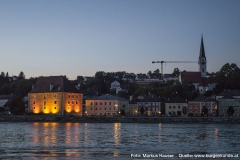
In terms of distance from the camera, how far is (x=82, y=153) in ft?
110

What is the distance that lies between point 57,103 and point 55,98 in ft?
4.73

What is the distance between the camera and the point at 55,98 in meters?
110

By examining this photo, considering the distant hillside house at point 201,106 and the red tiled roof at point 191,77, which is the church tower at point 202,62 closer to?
the red tiled roof at point 191,77

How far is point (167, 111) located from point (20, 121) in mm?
38297

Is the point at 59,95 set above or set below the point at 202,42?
below

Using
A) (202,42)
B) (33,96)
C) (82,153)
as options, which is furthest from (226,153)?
(202,42)

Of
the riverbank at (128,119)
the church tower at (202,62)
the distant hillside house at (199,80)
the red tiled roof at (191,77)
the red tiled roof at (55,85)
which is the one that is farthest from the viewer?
the church tower at (202,62)

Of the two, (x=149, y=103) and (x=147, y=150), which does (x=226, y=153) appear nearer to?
(x=147, y=150)

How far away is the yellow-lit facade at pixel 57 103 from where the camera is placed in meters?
109

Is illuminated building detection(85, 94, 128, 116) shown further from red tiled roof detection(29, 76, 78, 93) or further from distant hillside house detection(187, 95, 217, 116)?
distant hillside house detection(187, 95, 217, 116)

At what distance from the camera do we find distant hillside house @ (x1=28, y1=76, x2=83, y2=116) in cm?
10944

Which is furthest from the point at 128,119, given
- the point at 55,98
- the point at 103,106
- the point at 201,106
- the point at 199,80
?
the point at 199,80

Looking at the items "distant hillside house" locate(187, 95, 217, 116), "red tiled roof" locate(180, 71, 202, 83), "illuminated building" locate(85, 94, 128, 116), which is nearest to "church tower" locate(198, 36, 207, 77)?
"red tiled roof" locate(180, 71, 202, 83)

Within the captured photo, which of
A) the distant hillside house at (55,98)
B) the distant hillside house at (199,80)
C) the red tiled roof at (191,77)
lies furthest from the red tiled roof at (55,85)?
the red tiled roof at (191,77)
